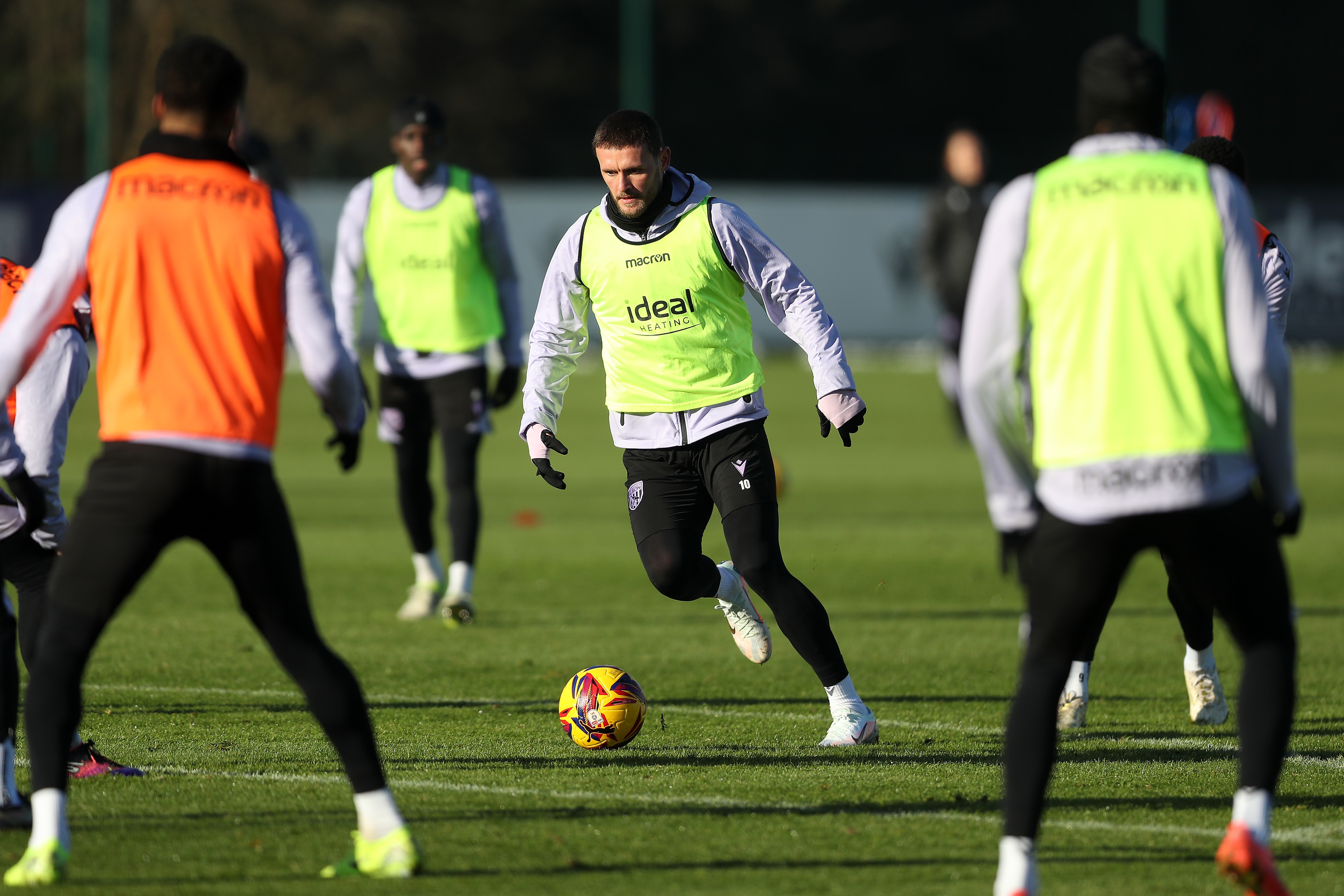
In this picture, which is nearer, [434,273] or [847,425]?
[847,425]

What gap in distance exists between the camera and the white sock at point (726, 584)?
7.25 metres

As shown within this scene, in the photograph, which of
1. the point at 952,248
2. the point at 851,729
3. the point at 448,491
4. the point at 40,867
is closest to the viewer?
the point at 40,867

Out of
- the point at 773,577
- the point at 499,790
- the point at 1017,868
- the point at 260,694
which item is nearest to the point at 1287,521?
the point at 1017,868

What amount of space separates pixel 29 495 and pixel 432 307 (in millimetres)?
5117

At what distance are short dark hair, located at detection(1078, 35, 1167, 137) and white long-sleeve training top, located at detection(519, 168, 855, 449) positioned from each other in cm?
210

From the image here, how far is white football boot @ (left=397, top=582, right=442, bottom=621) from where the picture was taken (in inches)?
404

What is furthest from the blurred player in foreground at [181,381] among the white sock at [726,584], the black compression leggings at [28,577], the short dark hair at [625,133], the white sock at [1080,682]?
the white sock at [1080,682]

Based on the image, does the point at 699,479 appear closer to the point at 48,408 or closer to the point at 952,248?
the point at 48,408

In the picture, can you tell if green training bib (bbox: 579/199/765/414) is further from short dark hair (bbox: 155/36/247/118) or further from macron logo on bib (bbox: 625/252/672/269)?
short dark hair (bbox: 155/36/247/118)

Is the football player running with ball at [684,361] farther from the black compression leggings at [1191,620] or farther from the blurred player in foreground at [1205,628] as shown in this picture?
the black compression leggings at [1191,620]

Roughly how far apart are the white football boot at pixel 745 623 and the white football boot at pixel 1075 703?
3.78 feet

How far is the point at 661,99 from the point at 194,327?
42.8 metres

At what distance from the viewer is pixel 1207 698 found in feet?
23.8

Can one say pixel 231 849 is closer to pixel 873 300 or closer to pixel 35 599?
pixel 35 599
